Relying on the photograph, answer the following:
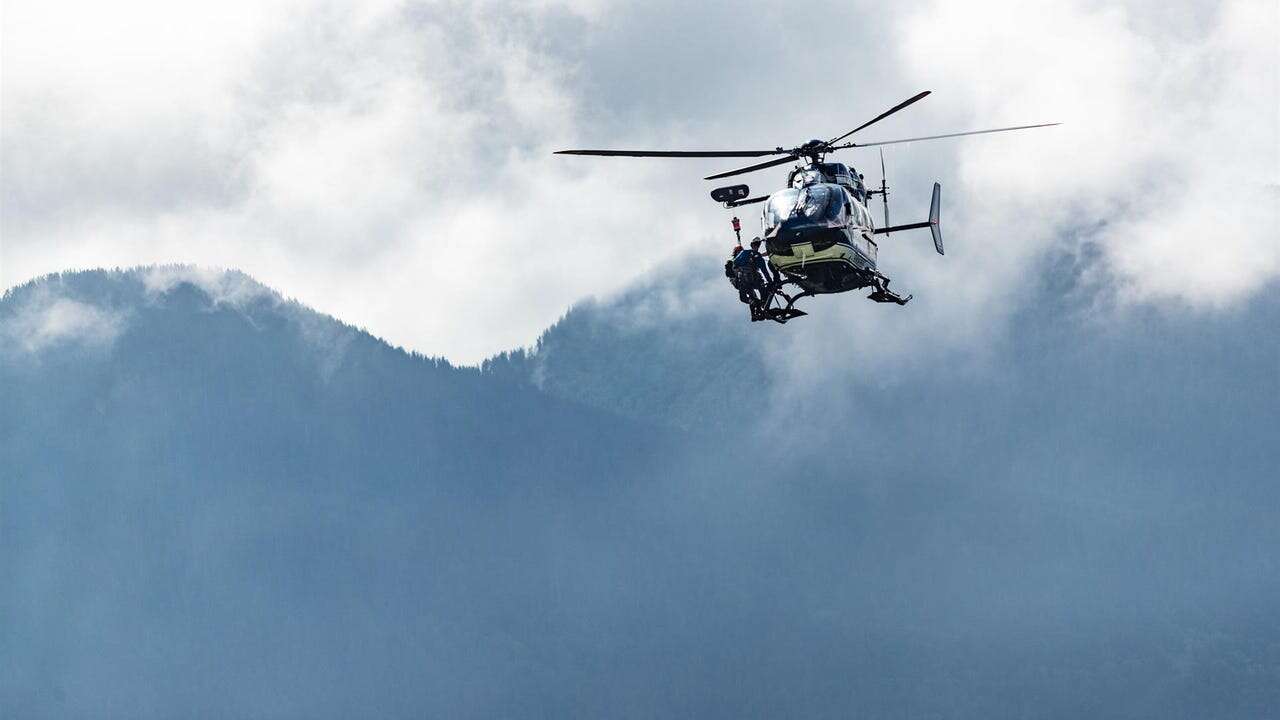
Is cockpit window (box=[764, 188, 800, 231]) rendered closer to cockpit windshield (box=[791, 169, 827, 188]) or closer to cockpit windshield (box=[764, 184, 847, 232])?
cockpit windshield (box=[764, 184, 847, 232])

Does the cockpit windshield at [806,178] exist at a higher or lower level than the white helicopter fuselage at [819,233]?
higher

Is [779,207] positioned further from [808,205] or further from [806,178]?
[806,178]

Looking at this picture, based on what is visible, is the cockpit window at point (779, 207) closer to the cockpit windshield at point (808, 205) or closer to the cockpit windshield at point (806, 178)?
the cockpit windshield at point (808, 205)

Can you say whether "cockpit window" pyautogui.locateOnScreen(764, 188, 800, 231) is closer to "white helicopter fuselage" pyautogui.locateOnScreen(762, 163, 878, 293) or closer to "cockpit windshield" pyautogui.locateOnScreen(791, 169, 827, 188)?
"white helicopter fuselage" pyautogui.locateOnScreen(762, 163, 878, 293)

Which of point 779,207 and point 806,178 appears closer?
point 779,207

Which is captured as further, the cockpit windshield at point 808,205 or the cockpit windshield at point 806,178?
the cockpit windshield at point 806,178

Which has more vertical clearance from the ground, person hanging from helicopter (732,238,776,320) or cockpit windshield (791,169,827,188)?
cockpit windshield (791,169,827,188)

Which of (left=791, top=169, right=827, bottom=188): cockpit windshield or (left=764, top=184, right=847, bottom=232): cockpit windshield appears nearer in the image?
(left=764, top=184, right=847, bottom=232): cockpit windshield

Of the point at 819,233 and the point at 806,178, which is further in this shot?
the point at 806,178

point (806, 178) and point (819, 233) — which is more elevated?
point (806, 178)

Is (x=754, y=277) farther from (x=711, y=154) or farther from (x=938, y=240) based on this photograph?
(x=938, y=240)

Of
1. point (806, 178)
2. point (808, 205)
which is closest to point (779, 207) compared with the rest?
point (808, 205)

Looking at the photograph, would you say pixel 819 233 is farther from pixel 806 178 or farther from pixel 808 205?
pixel 806 178

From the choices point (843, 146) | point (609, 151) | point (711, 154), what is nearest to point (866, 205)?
point (843, 146)
